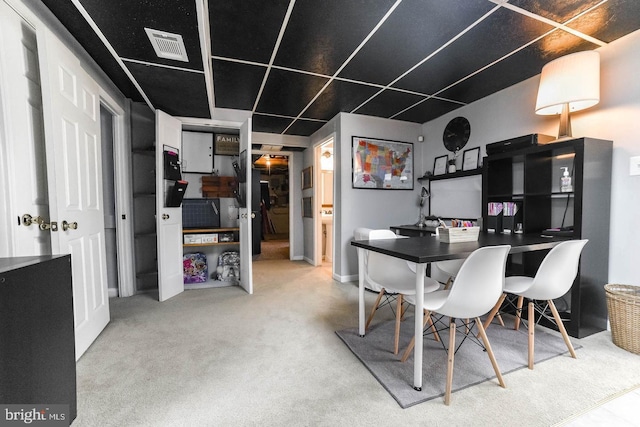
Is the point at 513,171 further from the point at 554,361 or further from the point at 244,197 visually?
the point at 244,197

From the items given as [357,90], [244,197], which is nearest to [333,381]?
[244,197]

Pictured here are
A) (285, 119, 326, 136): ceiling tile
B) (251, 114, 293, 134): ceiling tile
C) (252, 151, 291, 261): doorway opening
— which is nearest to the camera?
(251, 114, 293, 134): ceiling tile

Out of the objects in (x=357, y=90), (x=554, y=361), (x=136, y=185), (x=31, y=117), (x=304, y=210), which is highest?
(x=357, y=90)

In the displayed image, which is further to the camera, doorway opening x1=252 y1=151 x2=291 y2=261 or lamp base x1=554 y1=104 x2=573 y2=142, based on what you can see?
doorway opening x1=252 y1=151 x2=291 y2=261

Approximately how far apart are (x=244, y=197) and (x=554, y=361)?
3.11 m

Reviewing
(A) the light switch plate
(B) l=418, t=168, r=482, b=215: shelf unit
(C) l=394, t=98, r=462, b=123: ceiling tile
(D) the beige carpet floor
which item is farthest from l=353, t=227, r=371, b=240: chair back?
(A) the light switch plate

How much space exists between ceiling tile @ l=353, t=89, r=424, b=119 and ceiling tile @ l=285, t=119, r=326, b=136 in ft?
2.55

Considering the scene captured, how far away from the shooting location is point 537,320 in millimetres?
2279

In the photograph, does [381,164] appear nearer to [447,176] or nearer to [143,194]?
[447,176]

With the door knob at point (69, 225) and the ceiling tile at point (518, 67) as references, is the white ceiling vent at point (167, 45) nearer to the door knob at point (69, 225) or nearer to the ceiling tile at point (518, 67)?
the door knob at point (69, 225)

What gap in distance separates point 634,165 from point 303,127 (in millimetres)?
3630

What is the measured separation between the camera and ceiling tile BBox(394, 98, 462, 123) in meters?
3.29

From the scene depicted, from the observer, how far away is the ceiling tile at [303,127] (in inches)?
159

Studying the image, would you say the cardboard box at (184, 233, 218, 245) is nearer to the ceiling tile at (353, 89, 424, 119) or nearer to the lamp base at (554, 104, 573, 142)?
the ceiling tile at (353, 89, 424, 119)
